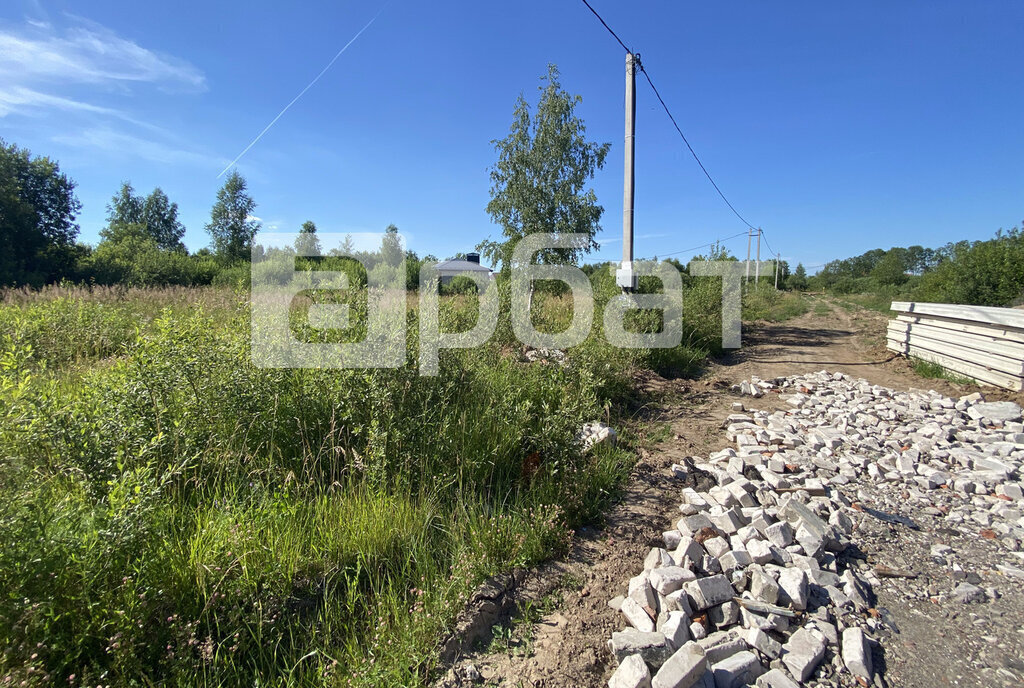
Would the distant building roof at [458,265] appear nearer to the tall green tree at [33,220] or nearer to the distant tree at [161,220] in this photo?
the tall green tree at [33,220]

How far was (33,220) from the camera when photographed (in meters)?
20.7

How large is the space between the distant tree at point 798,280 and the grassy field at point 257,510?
5942 centimetres

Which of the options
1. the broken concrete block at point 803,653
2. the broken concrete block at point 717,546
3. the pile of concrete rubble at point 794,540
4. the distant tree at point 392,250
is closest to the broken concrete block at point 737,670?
the pile of concrete rubble at point 794,540

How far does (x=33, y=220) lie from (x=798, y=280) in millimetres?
71110

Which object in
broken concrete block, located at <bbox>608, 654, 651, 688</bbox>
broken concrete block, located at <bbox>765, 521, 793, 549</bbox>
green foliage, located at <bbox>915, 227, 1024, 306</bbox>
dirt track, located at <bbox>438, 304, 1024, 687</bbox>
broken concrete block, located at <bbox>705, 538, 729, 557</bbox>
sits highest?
green foliage, located at <bbox>915, 227, 1024, 306</bbox>

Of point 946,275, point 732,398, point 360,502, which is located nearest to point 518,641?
point 360,502

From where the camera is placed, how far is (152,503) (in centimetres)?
188

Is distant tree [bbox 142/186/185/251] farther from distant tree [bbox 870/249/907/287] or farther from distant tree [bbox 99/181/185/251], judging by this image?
distant tree [bbox 870/249/907/287]

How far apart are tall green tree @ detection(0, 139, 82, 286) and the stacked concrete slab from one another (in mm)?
26387

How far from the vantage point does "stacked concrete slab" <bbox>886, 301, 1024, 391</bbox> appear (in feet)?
17.8

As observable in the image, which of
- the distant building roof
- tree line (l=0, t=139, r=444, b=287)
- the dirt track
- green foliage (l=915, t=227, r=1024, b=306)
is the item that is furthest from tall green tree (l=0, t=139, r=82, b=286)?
green foliage (l=915, t=227, r=1024, b=306)

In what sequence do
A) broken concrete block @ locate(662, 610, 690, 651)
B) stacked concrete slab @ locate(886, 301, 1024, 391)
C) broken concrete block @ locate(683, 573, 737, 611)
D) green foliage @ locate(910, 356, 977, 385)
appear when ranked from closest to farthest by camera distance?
broken concrete block @ locate(662, 610, 690, 651) < broken concrete block @ locate(683, 573, 737, 611) < stacked concrete slab @ locate(886, 301, 1024, 391) < green foliage @ locate(910, 356, 977, 385)

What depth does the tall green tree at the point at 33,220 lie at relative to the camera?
18.1m

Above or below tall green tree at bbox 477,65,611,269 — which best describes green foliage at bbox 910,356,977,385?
below
